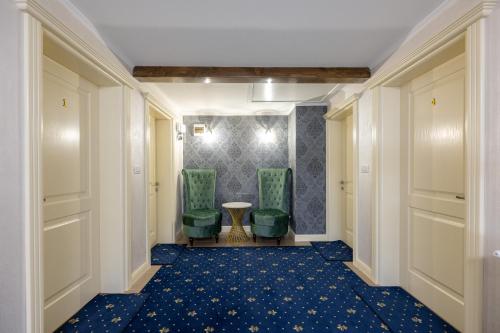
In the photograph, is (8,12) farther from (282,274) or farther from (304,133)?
(304,133)

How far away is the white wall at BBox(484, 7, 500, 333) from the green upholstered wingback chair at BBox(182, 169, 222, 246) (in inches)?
132

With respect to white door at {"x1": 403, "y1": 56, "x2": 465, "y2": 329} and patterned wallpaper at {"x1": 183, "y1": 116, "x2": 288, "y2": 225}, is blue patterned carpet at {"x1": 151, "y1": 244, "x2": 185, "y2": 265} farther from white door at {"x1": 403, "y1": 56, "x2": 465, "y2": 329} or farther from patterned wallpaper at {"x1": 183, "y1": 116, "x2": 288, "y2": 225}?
white door at {"x1": 403, "y1": 56, "x2": 465, "y2": 329}

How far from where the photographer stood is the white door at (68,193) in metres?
1.88

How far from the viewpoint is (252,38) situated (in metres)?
2.17

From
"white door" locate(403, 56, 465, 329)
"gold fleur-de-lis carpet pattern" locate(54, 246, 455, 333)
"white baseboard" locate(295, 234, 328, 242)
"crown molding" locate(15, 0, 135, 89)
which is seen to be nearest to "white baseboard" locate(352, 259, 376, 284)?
"gold fleur-de-lis carpet pattern" locate(54, 246, 455, 333)

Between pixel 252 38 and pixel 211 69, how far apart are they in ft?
2.42

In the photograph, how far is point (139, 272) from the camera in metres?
2.88

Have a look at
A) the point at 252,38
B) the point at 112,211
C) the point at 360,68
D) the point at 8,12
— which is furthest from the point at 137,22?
the point at 360,68

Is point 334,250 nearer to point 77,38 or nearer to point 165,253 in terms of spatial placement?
point 165,253

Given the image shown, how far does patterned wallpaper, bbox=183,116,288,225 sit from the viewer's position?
4973 mm

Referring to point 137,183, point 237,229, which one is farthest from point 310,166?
point 137,183

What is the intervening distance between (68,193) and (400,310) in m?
3.06

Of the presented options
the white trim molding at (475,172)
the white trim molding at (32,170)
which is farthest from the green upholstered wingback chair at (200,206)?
the white trim molding at (475,172)

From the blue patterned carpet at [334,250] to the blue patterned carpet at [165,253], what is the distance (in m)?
2.15
